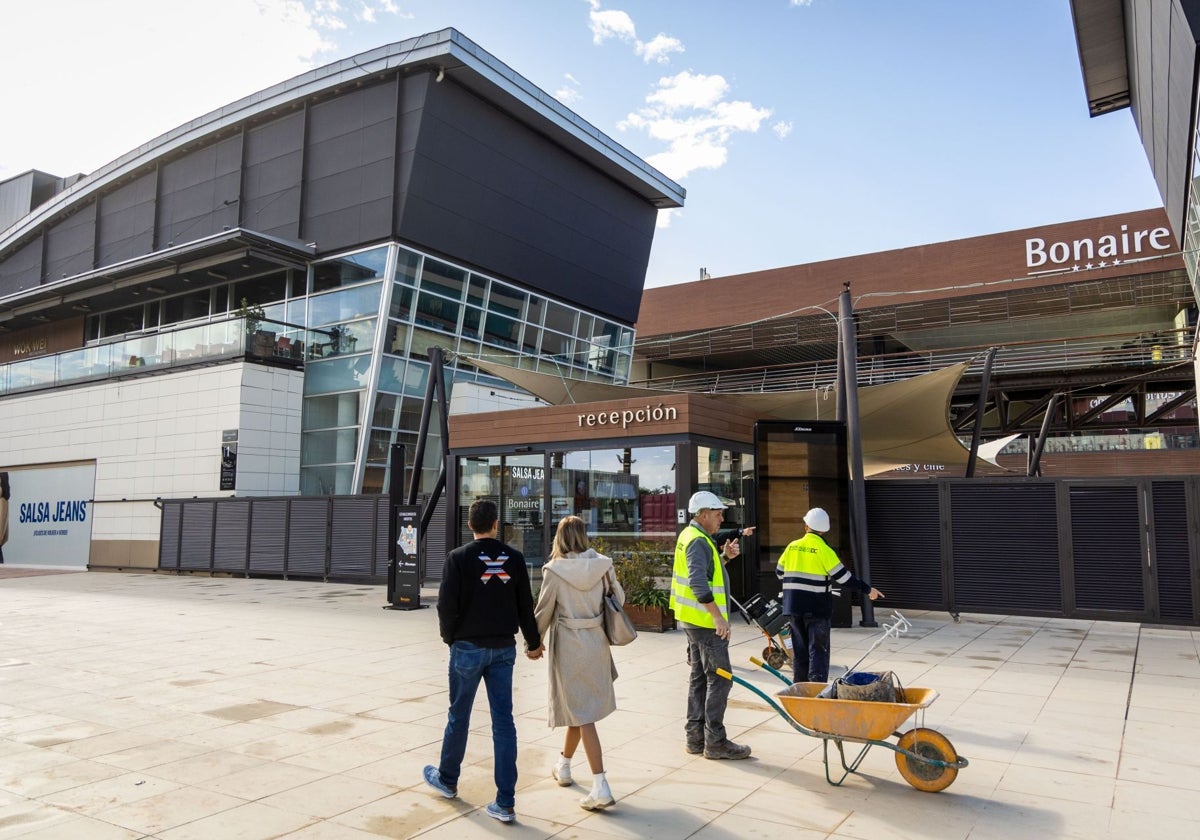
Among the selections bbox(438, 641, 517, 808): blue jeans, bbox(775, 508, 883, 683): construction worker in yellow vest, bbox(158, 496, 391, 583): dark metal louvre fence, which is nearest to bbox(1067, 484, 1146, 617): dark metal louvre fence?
bbox(775, 508, 883, 683): construction worker in yellow vest

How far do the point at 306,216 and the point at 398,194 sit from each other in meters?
3.78

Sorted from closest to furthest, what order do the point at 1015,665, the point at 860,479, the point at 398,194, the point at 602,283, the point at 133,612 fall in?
the point at 1015,665, the point at 860,479, the point at 133,612, the point at 398,194, the point at 602,283

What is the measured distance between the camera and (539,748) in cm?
572

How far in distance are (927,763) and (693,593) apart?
1.64 meters

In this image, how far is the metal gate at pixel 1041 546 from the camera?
36.7ft

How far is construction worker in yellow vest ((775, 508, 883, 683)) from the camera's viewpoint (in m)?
6.73

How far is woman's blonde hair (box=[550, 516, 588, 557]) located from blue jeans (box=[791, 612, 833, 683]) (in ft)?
8.98

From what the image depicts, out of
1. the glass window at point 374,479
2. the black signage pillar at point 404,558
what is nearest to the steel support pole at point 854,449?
the black signage pillar at point 404,558

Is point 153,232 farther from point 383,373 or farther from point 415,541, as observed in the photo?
point 415,541

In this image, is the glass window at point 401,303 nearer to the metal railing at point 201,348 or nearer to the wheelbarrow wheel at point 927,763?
the metal railing at point 201,348

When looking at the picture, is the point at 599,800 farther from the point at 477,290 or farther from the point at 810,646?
the point at 477,290

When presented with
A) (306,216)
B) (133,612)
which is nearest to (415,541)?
(133,612)

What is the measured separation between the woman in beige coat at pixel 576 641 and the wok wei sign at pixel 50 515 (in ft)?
86.4

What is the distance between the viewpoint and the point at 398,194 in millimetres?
23203
